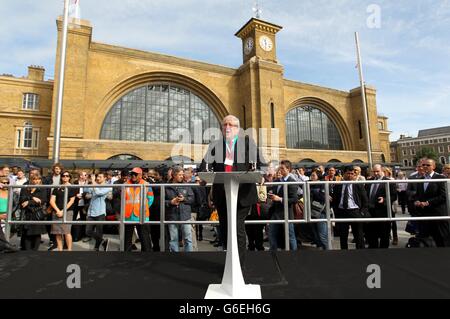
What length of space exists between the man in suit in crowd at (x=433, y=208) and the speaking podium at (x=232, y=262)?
3991mm

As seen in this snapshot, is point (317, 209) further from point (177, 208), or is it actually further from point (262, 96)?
point (262, 96)

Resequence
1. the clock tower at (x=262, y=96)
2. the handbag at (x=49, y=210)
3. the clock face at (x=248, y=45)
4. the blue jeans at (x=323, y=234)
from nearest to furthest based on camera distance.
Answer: the blue jeans at (x=323, y=234) → the handbag at (x=49, y=210) → the clock tower at (x=262, y=96) → the clock face at (x=248, y=45)

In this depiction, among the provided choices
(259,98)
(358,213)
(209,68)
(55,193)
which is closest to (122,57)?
(209,68)

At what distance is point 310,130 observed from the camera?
4022 cm

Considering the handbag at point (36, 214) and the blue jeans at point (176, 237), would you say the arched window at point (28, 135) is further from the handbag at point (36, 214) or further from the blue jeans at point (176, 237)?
the blue jeans at point (176, 237)

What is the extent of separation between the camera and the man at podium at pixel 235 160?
10.4ft

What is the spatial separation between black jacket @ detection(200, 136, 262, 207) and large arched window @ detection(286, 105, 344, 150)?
34.9 meters

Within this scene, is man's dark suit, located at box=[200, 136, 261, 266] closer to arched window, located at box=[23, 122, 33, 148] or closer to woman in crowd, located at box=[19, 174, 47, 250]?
woman in crowd, located at box=[19, 174, 47, 250]

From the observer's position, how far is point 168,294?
289cm

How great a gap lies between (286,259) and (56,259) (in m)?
3.52

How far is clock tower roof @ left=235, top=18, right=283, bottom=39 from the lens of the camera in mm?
35344
